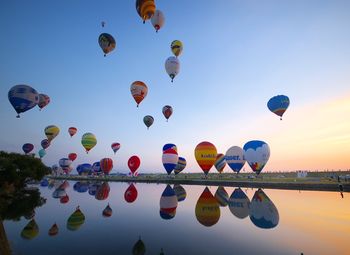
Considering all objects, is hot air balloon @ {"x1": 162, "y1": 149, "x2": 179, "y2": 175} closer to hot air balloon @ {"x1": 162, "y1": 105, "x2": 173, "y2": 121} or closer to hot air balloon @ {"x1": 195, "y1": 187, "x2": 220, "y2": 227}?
hot air balloon @ {"x1": 162, "y1": 105, "x2": 173, "y2": 121}

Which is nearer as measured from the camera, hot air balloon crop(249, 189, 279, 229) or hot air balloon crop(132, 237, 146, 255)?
hot air balloon crop(132, 237, 146, 255)

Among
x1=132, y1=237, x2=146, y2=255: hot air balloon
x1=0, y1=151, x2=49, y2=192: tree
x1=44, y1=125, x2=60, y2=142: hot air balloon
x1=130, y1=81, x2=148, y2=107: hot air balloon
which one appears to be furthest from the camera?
x1=44, y1=125, x2=60, y2=142: hot air balloon

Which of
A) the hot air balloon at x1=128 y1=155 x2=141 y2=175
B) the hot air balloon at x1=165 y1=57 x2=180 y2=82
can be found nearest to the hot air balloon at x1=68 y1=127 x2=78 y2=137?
the hot air balloon at x1=128 y1=155 x2=141 y2=175

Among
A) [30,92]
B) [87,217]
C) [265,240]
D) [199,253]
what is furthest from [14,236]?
[30,92]

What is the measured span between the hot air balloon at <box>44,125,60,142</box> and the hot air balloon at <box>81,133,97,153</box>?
28.0 ft

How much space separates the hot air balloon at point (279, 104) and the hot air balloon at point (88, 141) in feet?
146

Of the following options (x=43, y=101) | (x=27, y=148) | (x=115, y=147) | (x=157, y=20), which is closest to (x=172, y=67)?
(x=157, y=20)

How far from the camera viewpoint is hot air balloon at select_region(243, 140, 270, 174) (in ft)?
138

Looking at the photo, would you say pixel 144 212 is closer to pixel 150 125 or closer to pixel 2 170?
pixel 2 170

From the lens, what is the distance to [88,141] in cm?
6500

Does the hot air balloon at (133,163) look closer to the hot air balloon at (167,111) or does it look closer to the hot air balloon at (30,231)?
the hot air balloon at (167,111)

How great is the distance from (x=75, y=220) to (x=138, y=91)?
25221 millimetres

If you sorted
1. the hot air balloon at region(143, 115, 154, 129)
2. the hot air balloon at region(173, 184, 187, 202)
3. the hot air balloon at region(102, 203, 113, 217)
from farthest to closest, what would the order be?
the hot air balloon at region(143, 115, 154, 129) → the hot air balloon at region(173, 184, 187, 202) → the hot air balloon at region(102, 203, 113, 217)

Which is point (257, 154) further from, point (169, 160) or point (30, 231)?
point (30, 231)
